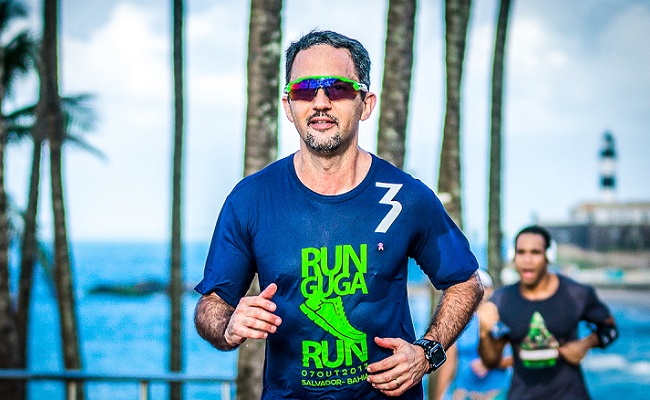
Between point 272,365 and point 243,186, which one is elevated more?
point 243,186

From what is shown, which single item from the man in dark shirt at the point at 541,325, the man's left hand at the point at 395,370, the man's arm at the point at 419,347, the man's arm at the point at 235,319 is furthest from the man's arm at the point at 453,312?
the man in dark shirt at the point at 541,325

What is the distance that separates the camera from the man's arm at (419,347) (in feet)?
10.3

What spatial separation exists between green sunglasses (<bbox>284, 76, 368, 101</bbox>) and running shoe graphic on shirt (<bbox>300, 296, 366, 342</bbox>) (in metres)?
0.75

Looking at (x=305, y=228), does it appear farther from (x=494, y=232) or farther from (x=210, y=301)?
(x=494, y=232)

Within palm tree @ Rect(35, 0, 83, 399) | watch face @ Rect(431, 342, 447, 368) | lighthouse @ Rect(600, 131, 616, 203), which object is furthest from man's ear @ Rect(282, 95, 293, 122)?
lighthouse @ Rect(600, 131, 616, 203)

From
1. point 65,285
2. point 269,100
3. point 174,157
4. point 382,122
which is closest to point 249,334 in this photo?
point 269,100

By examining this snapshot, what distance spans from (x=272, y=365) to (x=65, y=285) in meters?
12.6

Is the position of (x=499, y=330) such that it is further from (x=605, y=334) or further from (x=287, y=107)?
(x=287, y=107)

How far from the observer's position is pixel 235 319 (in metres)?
3.07

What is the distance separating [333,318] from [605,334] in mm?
4084

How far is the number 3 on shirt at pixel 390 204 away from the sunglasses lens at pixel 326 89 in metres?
0.37

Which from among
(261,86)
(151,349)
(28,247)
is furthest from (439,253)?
(151,349)

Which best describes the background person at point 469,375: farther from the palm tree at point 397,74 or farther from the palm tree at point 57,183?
the palm tree at point 57,183

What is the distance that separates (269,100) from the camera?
8023mm
